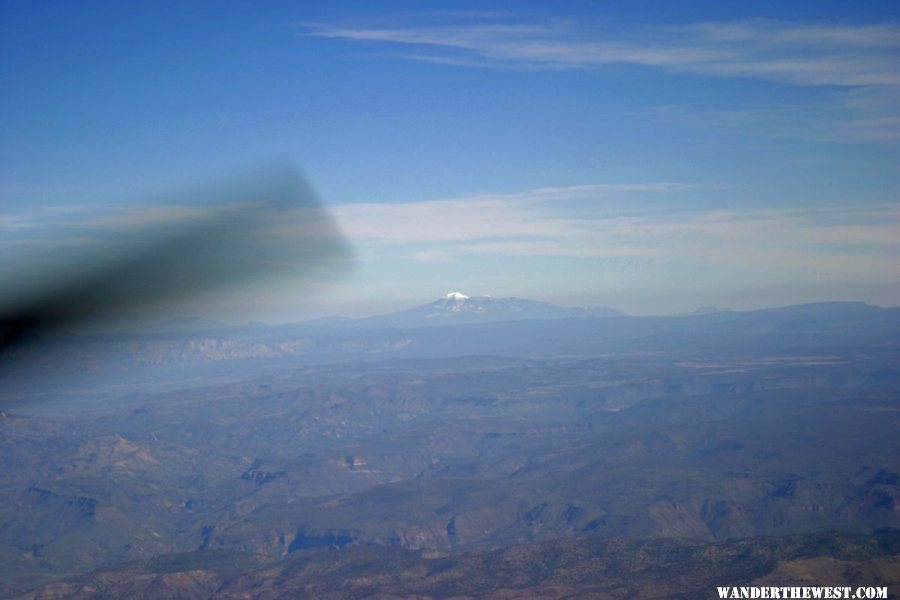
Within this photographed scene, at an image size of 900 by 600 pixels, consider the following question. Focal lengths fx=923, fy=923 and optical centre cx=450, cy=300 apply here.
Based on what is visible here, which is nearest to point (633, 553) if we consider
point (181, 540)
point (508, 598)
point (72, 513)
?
point (508, 598)

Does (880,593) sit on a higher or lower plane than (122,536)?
higher

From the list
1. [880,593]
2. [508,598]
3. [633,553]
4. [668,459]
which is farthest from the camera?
[668,459]

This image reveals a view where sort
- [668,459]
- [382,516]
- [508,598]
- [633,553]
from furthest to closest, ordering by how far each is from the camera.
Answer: [668,459] < [382,516] < [633,553] < [508,598]

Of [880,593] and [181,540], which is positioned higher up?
[880,593]

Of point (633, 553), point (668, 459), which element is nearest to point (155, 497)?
point (668, 459)

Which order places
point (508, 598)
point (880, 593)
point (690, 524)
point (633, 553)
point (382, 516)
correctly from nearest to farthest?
point (880, 593) → point (508, 598) → point (633, 553) → point (690, 524) → point (382, 516)

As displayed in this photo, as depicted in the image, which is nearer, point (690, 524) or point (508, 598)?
point (508, 598)

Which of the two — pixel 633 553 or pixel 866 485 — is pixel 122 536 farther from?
pixel 866 485

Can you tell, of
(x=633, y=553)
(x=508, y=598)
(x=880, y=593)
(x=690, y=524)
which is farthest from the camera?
(x=690, y=524)

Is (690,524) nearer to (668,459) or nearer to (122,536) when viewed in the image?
Result: (668,459)
